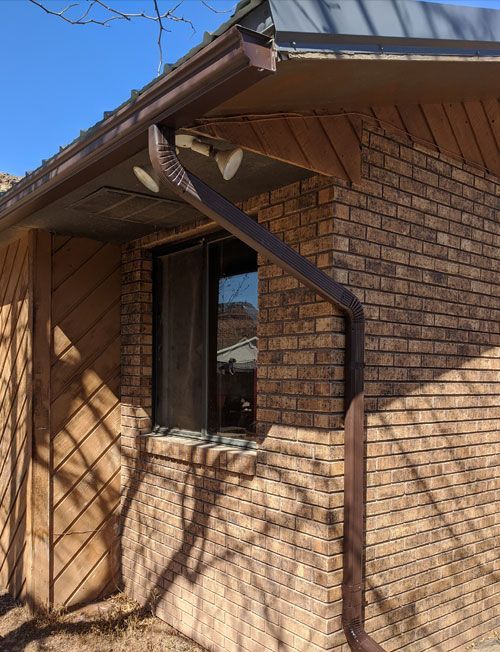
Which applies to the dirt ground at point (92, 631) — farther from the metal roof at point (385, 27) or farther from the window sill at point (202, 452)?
the metal roof at point (385, 27)

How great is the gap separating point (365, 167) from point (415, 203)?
Result: 1.48ft

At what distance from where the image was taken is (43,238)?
4297 millimetres

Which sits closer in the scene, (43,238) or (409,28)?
(409,28)

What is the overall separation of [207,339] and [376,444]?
1.46 meters

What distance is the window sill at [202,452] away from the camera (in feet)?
10.9

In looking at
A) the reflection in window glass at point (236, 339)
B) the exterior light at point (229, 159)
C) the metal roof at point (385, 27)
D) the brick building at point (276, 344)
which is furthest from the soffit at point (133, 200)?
the metal roof at point (385, 27)

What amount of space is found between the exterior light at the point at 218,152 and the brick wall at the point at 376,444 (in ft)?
1.74

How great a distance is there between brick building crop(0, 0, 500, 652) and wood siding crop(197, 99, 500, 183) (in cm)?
1

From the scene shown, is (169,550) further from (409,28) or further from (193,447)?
(409,28)

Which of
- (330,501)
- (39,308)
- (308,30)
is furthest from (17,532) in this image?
(308,30)

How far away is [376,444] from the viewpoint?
3033mm

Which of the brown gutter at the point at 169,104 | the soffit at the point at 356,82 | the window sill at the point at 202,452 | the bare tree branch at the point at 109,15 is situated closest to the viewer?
the brown gutter at the point at 169,104

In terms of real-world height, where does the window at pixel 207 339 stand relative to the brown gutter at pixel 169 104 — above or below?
below

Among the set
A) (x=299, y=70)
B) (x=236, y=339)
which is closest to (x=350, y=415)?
(x=236, y=339)
